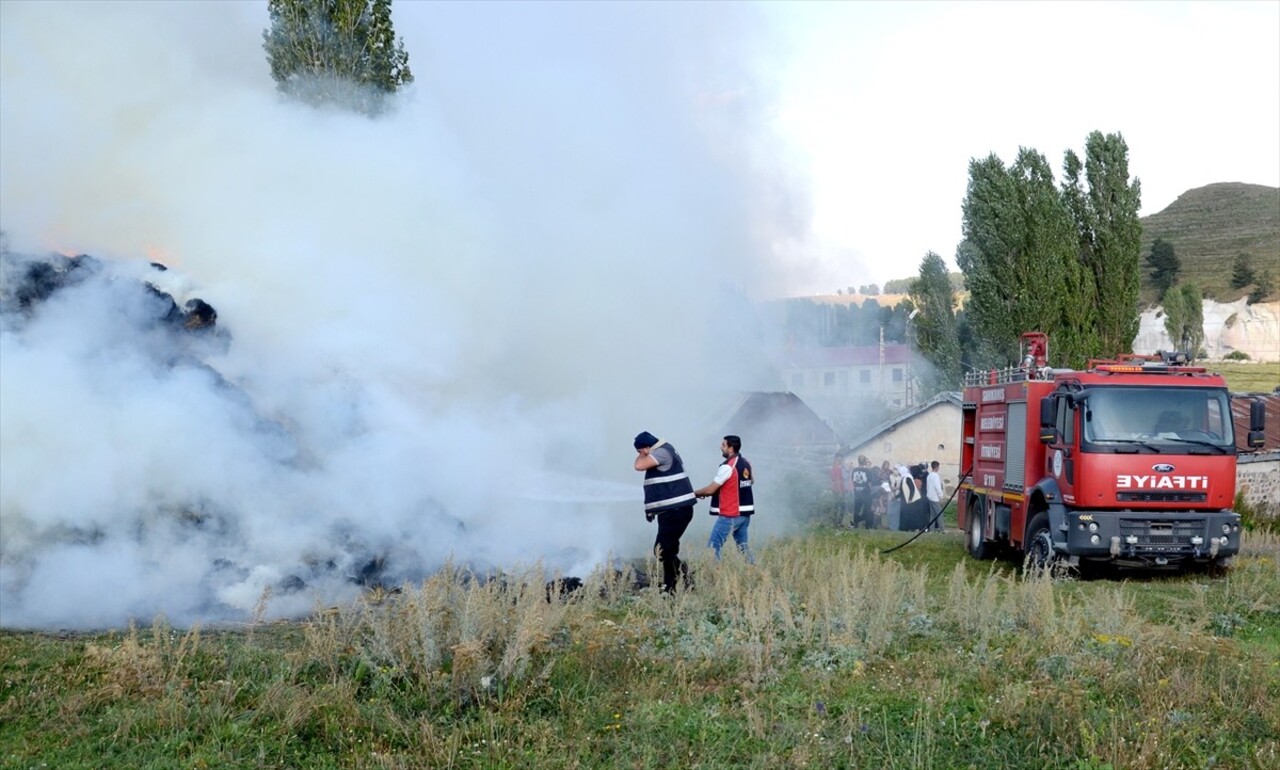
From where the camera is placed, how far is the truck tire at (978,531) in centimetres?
1818

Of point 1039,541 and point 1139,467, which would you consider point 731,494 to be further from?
point 1139,467

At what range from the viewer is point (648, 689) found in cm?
734

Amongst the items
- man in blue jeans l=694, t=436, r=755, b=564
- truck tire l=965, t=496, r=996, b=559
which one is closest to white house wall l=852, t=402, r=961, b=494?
truck tire l=965, t=496, r=996, b=559

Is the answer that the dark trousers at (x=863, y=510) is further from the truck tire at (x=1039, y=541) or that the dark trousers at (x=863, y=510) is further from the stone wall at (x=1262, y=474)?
the stone wall at (x=1262, y=474)

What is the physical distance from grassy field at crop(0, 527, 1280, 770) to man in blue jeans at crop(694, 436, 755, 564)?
338 centimetres

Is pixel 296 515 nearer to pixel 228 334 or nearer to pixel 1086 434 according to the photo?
pixel 228 334

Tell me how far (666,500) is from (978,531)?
9.16m

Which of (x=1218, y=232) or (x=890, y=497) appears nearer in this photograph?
(x=890, y=497)

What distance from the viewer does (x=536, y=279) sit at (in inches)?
653

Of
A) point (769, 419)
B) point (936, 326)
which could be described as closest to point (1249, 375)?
point (936, 326)

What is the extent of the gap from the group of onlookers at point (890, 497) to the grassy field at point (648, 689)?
13.3m

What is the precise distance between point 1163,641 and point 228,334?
1026cm

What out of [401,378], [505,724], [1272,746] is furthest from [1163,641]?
[401,378]

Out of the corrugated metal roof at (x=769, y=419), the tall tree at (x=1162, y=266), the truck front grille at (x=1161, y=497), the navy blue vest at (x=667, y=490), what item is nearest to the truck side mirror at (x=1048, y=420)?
the truck front grille at (x=1161, y=497)
